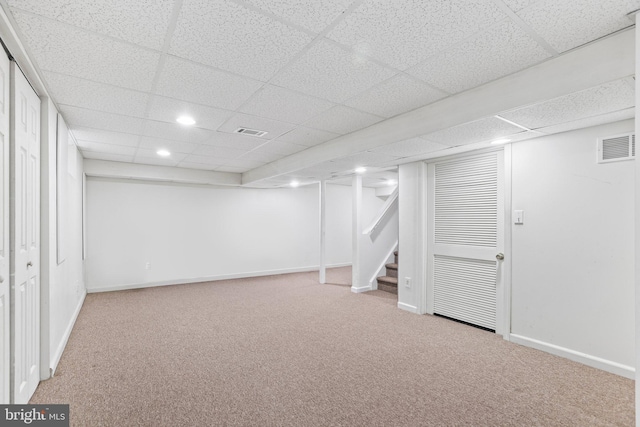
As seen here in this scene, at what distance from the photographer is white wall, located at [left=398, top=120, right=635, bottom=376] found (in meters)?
2.50

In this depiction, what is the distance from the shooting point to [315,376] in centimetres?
247

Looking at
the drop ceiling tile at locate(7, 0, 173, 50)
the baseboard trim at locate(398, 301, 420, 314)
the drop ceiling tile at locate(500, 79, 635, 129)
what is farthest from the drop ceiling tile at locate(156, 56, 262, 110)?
the baseboard trim at locate(398, 301, 420, 314)

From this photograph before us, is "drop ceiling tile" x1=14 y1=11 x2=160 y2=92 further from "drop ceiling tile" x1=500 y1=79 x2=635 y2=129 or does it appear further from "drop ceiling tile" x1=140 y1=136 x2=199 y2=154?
"drop ceiling tile" x1=500 y1=79 x2=635 y2=129

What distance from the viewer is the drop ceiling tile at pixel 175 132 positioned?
318 cm

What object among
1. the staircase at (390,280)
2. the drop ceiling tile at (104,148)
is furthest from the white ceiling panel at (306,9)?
the staircase at (390,280)

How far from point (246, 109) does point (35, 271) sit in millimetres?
2038

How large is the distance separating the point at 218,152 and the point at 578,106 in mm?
4025

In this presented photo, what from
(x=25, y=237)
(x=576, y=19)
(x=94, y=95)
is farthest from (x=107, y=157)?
(x=576, y=19)

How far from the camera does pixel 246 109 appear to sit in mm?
2723

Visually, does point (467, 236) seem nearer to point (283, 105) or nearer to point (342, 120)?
point (342, 120)

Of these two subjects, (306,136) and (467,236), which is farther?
(467,236)

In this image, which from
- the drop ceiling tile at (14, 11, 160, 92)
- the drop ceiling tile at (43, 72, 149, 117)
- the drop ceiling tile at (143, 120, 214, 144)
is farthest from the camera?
the drop ceiling tile at (143, 120, 214, 144)

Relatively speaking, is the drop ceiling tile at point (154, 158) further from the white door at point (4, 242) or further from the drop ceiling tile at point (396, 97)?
the drop ceiling tile at point (396, 97)

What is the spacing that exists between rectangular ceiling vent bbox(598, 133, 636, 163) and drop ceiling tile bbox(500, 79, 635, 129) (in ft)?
1.54
